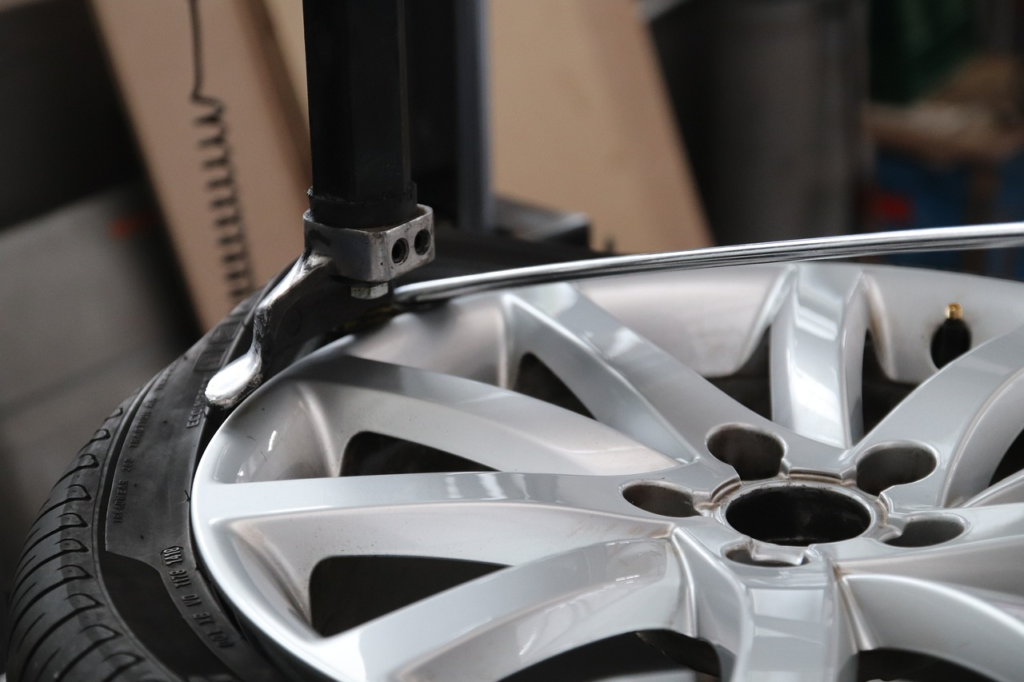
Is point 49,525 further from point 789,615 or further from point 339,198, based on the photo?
point 789,615

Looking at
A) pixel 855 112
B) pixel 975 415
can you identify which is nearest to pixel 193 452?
pixel 975 415

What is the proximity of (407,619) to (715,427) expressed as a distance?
244 millimetres

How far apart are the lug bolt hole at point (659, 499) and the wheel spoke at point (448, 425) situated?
0.07ft

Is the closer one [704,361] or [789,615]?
[789,615]

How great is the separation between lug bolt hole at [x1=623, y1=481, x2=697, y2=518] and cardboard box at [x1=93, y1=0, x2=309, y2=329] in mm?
870

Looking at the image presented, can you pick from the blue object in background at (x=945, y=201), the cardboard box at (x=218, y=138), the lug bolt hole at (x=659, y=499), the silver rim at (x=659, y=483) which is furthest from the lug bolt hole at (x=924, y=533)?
the blue object in background at (x=945, y=201)

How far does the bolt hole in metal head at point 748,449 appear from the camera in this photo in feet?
2.12

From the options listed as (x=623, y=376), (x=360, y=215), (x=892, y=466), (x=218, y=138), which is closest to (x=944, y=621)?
(x=892, y=466)

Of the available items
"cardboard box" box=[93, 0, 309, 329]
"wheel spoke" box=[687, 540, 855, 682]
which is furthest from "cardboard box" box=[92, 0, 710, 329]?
"wheel spoke" box=[687, 540, 855, 682]

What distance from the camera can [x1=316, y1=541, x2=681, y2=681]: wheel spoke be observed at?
18.1 inches

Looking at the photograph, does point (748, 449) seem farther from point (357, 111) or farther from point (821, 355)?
point (357, 111)

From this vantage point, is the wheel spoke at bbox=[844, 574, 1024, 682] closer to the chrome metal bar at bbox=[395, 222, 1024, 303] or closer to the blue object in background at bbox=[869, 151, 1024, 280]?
the chrome metal bar at bbox=[395, 222, 1024, 303]

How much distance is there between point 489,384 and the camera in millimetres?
695

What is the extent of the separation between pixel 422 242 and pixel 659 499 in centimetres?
19
